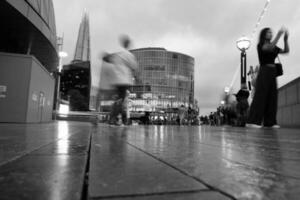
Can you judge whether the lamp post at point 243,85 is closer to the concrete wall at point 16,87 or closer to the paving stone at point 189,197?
the concrete wall at point 16,87

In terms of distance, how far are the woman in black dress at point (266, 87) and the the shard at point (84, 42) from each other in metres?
137

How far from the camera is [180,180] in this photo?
770 mm

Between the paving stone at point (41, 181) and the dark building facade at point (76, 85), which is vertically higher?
the dark building facade at point (76, 85)

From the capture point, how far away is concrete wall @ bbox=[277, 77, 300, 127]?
1298 centimetres

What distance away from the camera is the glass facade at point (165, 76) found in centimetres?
10019

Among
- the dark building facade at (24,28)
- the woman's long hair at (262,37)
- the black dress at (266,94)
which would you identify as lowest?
the black dress at (266,94)

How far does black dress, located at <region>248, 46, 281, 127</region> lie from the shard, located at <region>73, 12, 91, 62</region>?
137 meters

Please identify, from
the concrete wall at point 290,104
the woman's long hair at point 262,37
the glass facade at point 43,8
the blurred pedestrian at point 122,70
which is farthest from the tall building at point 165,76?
the woman's long hair at point 262,37

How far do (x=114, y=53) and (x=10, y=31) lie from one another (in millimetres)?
9889

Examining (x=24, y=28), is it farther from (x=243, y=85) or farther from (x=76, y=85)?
(x=76, y=85)

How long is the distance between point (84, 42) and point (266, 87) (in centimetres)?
14474

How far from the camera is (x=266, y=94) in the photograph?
20.2 feet

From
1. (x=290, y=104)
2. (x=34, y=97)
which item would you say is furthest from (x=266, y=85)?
(x=34, y=97)

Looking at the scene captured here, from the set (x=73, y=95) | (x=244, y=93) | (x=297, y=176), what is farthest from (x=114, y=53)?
(x=73, y=95)
